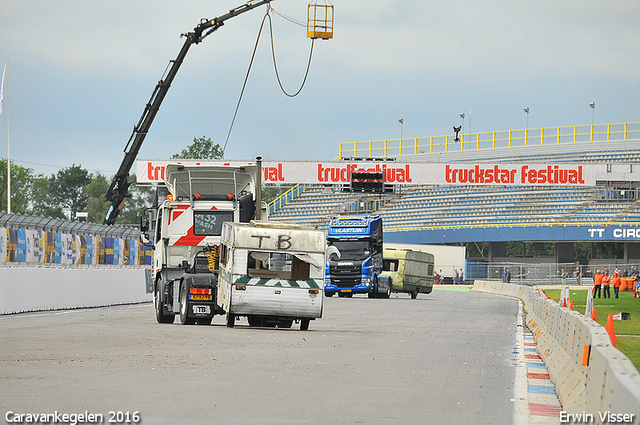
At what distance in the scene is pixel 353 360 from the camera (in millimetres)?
13633

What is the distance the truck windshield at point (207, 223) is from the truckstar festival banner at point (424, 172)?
104 ft

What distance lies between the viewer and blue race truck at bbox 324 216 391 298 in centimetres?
4631

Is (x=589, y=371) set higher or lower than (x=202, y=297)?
higher

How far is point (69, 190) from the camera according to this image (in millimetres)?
150125

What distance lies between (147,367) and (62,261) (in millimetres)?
21387

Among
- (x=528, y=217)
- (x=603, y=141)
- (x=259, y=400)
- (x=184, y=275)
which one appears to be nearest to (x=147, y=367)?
(x=259, y=400)

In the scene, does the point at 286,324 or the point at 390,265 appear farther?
the point at 390,265

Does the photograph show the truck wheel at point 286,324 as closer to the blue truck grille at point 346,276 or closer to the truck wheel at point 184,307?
the truck wheel at point 184,307

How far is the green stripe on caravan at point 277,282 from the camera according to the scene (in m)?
19.5

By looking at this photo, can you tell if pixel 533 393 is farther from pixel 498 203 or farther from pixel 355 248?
pixel 498 203

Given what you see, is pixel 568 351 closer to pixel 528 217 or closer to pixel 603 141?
pixel 528 217

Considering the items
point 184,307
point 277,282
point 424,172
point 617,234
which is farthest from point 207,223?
point 617,234

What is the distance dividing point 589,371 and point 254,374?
16.4 ft

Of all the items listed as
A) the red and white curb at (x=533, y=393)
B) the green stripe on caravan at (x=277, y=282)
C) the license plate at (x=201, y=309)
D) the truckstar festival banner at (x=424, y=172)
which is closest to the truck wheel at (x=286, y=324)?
the license plate at (x=201, y=309)
